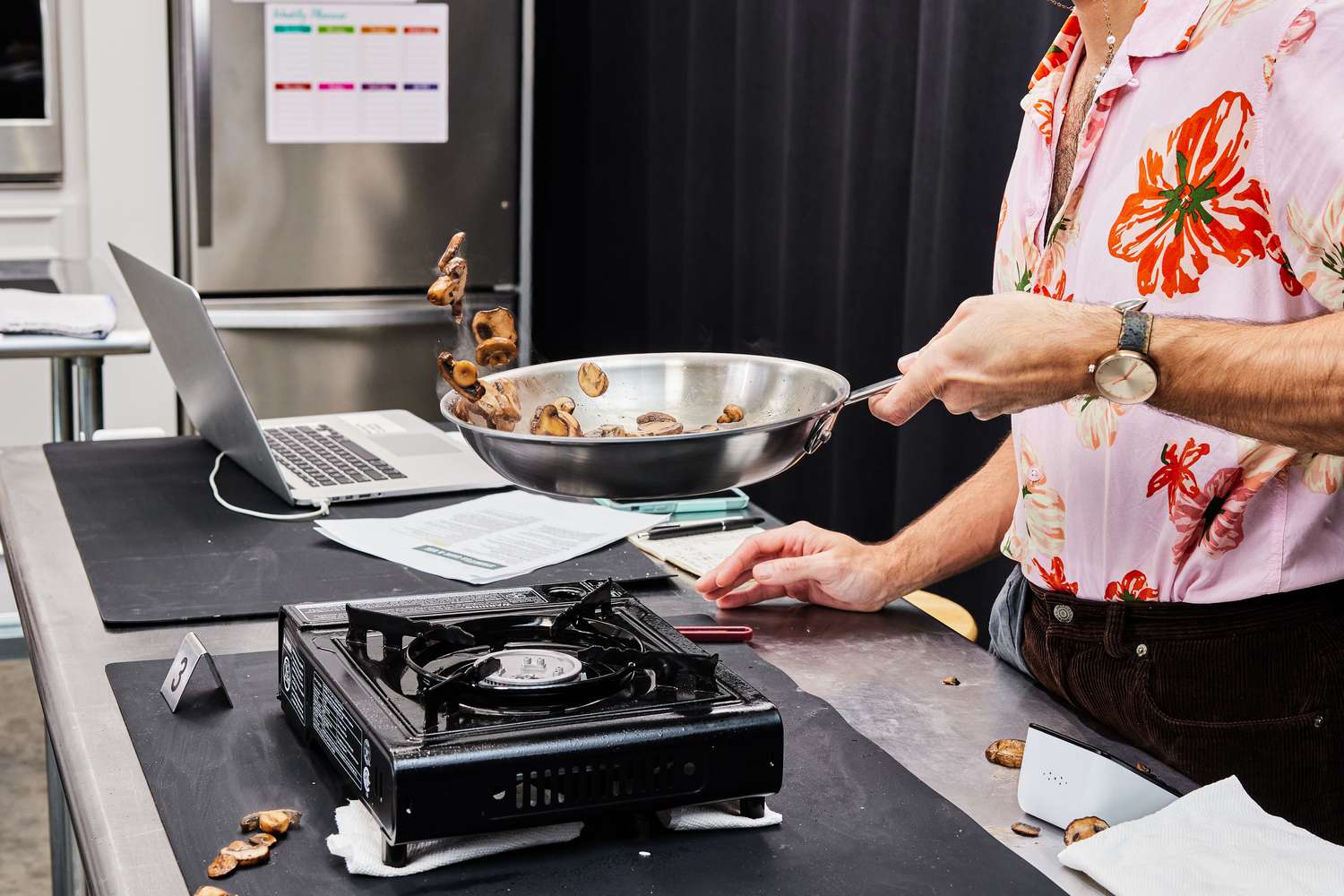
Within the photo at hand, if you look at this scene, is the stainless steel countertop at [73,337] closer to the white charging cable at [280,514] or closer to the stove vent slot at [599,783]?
the white charging cable at [280,514]

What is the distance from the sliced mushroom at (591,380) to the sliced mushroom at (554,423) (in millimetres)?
56

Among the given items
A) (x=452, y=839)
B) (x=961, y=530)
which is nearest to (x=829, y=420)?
(x=452, y=839)

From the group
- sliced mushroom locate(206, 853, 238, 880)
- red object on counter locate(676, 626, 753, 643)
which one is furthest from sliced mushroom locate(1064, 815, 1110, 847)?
sliced mushroom locate(206, 853, 238, 880)

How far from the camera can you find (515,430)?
1105mm

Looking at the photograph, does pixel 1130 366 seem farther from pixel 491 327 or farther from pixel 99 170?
pixel 99 170

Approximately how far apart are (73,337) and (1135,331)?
1.90 m

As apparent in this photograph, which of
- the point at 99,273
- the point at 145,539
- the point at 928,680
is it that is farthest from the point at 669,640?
the point at 99,273

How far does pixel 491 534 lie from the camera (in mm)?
1633

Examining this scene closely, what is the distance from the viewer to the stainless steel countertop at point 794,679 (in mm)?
947

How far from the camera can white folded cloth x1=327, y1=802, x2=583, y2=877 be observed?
889 millimetres

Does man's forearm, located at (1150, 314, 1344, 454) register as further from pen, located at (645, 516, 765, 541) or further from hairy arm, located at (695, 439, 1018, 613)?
pen, located at (645, 516, 765, 541)

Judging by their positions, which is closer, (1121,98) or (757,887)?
(757,887)

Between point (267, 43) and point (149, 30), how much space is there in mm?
284

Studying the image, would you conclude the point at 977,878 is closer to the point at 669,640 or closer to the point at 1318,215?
the point at 669,640
